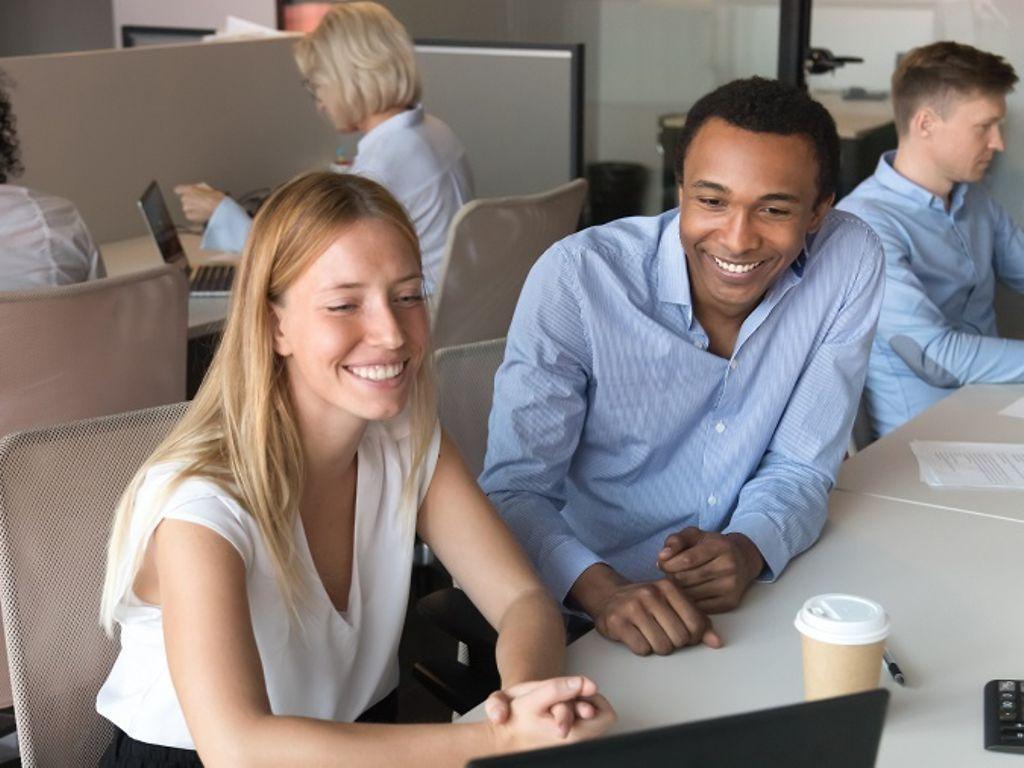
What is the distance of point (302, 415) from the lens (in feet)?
Answer: 4.92

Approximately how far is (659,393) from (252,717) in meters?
0.79

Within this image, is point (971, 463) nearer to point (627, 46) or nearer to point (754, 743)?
point (754, 743)

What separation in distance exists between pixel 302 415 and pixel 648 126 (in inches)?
138

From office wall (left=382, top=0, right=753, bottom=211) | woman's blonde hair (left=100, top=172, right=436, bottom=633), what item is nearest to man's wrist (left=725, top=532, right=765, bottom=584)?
woman's blonde hair (left=100, top=172, right=436, bottom=633)

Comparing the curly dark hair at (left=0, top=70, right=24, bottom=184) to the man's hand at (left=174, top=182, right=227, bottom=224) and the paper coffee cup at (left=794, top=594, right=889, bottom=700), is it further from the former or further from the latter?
the paper coffee cup at (left=794, top=594, right=889, bottom=700)

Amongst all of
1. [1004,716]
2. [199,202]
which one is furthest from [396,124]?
[1004,716]

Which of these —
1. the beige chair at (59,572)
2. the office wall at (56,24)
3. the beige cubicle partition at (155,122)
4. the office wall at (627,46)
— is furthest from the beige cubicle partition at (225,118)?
the office wall at (56,24)

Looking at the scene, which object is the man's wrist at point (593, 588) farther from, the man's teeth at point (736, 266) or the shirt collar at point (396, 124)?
the shirt collar at point (396, 124)

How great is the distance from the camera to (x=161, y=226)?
11.2 ft

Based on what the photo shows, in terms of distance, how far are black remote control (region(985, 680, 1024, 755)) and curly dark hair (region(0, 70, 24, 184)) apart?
2168 mm

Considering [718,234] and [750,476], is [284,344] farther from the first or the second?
[750,476]

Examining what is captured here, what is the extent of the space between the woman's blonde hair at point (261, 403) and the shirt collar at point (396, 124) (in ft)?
6.94

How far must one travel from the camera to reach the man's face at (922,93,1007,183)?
115 inches

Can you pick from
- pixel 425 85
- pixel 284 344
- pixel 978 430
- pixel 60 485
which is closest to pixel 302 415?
pixel 284 344
